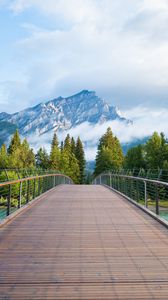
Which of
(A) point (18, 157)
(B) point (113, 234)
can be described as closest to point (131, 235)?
(B) point (113, 234)

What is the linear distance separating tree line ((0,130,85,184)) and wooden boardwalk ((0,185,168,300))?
238ft

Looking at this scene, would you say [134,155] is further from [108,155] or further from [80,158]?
[80,158]

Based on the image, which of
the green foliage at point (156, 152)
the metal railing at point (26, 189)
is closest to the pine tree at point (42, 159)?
the green foliage at point (156, 152)

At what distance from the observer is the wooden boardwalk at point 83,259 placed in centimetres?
387

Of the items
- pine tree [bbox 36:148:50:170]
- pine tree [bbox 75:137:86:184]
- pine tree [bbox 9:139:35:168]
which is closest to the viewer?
pine tree [bbox 9:139:35:168]

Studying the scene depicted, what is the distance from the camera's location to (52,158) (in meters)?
92.0

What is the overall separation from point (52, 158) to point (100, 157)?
13270 millimetres

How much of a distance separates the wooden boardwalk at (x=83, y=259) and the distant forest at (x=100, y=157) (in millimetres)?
67702

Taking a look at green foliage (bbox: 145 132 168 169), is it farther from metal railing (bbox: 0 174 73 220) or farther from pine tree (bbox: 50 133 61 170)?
metal railing (bbox: 0 174 73 220)

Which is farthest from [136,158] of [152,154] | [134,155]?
[152,154]

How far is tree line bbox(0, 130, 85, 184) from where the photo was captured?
8444 centimetres

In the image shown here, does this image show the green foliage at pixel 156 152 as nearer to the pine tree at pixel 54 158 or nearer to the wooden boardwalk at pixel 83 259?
the pine tree at pixel 54 158

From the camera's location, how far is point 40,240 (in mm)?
6242

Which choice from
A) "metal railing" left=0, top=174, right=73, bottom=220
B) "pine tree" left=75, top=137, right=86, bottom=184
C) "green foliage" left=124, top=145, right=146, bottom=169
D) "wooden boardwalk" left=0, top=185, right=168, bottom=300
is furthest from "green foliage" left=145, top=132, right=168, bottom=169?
"wooden boardwalk" left=0, top=185, right=168, bottom=300
